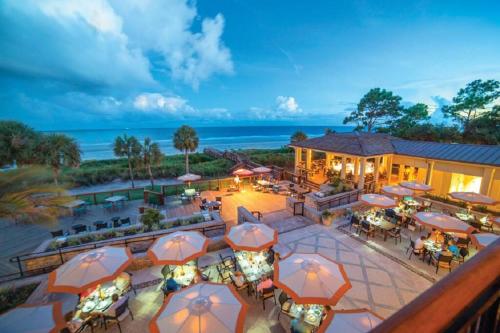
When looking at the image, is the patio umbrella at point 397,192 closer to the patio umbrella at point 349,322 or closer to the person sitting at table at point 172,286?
the patio umbrella at point 349,322

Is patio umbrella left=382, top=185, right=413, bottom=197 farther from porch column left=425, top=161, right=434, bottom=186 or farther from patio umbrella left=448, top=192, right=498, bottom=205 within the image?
porch column left=425, top=161, right=434, bottom=186

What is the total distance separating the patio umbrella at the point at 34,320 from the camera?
443 cm

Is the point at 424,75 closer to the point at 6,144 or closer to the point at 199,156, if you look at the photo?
the point at 199,156

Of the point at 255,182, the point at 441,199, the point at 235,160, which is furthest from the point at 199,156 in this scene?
the point at 441,199

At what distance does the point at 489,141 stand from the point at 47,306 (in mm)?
33689

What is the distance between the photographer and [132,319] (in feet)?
20.0

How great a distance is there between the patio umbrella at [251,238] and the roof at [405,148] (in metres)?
10.7

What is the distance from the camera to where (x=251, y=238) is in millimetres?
7270

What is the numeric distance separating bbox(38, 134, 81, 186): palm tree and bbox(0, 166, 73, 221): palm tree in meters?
11.2

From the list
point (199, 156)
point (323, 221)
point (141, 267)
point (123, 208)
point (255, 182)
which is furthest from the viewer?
point (199, 156)

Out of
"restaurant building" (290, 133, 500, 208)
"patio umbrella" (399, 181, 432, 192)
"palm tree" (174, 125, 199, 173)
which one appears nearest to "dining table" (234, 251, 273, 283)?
"patio umbrella" (399, 181, 432, 192)

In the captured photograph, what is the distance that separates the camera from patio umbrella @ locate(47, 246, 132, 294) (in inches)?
221

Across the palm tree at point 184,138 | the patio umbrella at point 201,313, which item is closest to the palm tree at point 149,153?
the palm tree at point 184,138

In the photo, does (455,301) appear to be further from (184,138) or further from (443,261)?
(184,138)
